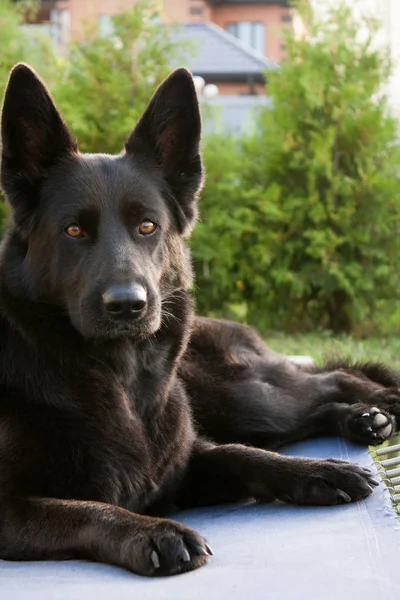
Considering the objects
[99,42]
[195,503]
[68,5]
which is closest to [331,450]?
[195,503]

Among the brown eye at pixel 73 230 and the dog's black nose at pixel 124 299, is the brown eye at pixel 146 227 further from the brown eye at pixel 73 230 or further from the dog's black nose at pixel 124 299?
the dog's black nose at pixel 124 299

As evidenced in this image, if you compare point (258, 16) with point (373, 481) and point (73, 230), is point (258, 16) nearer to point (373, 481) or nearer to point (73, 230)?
point (73, 230)

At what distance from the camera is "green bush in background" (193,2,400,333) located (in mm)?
6961

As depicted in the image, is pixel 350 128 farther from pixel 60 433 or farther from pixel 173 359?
pixel 60 433

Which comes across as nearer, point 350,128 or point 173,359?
point 173,359

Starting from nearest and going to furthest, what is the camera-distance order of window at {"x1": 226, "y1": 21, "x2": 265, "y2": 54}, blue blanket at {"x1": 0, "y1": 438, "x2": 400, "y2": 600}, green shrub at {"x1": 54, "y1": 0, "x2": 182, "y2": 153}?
blue blanket at {"x1": 0, "y1": 438, "x2": 400, "y2": 600} < green shrub at {"x1": 54, "y1": 0, "x2": 182, "y2": 153} < window at {"x1": 226, "y1": 21, "x2": 265, "y2": 54}

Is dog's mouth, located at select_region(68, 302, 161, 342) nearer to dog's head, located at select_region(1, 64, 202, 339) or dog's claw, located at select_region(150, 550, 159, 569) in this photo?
dog's head, located at select_region(1, 64, 202, 339)

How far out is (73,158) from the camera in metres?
2.73

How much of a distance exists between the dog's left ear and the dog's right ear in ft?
0.99

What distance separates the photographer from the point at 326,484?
261 centimetres

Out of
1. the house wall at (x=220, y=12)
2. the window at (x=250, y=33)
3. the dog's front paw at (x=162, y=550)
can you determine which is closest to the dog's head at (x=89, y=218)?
the dog's front paw at (x=162, y=550)

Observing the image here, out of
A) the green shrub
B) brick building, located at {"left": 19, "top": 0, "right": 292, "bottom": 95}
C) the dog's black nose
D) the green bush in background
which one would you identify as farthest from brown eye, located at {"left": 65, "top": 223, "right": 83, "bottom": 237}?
brick building, located at {"left": 19, "top": 0, "right": 292, "bottom": 95}

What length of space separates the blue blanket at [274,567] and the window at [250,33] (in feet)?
95.6

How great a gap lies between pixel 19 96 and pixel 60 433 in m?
1.06
